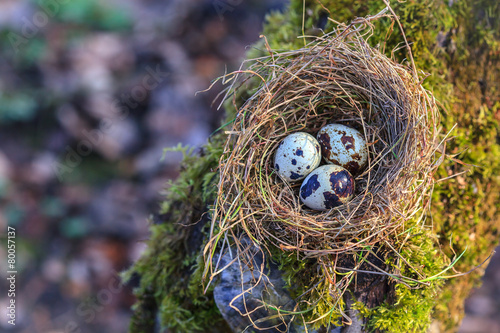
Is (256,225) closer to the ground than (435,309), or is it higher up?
higher up

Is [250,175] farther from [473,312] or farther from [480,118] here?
[473,312]

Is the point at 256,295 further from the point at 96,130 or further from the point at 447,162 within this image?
the point at 96,130

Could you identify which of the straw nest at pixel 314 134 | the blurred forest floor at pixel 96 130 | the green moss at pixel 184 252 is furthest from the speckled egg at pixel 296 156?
the blurred forest floor at pixel 96 130

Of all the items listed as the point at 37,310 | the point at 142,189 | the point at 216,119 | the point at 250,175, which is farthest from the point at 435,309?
the point at 37,310

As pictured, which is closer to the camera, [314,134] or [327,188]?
[327,188]

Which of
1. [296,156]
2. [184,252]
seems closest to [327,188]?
[296,156]
